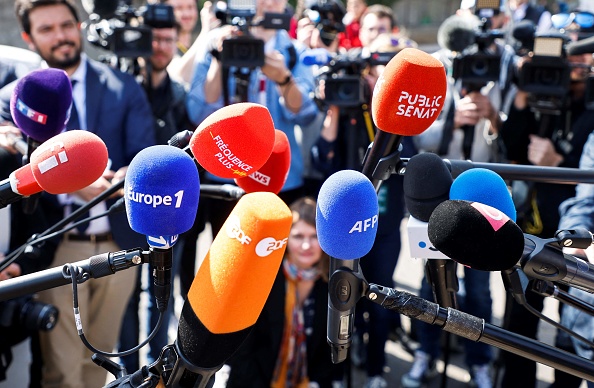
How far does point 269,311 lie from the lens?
7.85ft

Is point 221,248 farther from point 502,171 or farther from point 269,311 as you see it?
point 269,311

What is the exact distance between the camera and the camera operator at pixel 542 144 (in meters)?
2.44

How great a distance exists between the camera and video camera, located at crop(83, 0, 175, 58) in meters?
2.55

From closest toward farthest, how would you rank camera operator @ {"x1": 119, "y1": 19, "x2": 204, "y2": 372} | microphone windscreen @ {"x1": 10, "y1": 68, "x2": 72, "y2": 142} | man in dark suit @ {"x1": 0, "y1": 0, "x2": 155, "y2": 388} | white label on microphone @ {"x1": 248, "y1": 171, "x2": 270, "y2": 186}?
Result: white label on microphone @ {"x1": 248, "y1": 171, "x2": 270, "y2": 186} → microphone windscreen @ {"x1": 10, "y1": 68, "x2": 72, "y2": 142} → man in dark suit @ {"x1": 0, "y1": 0, "x2": 155, "y2": 388} → camera operator @ {"x1": 119, "y1": 19, "x2": 204, "y2": 372}

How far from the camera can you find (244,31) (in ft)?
8.20

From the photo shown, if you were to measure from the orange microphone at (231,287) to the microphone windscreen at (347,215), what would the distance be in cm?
7

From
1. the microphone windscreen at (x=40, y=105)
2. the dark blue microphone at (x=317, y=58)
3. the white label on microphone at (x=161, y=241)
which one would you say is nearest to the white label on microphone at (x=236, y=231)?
the white label on microphone at (x=161, y=241)

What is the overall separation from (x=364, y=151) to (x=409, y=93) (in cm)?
159

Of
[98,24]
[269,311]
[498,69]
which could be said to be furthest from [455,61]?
[98,24]

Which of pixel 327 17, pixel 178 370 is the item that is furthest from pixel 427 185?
pixel 327 17

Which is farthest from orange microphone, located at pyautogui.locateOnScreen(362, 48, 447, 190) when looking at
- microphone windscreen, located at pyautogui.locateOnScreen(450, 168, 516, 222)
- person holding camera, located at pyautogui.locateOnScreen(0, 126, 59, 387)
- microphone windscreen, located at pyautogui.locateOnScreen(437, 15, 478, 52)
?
microphone windscreen, located at pyautogui.locateOnScreen(437, 15, 478, 52)

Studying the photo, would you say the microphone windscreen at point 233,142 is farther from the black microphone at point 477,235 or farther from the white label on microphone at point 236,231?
the black microphone at point 477,235

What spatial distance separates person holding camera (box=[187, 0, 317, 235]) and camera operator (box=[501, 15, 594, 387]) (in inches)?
33.3

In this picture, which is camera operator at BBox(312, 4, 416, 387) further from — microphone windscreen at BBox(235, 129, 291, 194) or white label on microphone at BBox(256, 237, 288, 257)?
white label on microphone at BBox(256, 237, 288, 257)
